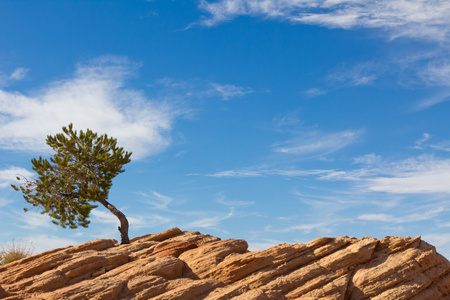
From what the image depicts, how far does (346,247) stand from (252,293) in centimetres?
680

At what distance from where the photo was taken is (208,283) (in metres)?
20.3

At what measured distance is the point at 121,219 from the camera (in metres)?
34.6

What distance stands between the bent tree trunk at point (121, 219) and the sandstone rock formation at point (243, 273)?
29.7ft

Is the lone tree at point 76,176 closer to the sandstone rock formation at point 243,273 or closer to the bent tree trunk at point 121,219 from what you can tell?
the bent tree trunk at point 121,219

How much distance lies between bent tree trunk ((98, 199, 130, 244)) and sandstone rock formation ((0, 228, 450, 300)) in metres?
9.06

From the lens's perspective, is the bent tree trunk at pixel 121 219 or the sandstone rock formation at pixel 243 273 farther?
the bent tree trunk at pixel 121 219

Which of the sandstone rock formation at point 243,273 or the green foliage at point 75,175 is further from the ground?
the green foliage at point 75,175

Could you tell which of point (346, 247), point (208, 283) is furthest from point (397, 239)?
point (208, 283)

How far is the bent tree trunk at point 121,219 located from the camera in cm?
3356

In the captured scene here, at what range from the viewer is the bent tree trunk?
33.6 metres

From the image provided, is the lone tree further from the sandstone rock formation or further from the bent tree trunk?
the sandstone rock formation

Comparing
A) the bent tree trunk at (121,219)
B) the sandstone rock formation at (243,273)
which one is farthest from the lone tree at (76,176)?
the sandstone rock formation at (243,273)

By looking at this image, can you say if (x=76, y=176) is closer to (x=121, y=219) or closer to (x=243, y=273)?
(x=121, y=219)

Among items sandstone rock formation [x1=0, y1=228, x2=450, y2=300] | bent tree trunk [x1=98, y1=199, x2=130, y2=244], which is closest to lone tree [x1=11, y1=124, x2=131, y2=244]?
bent tree trunk [x1=98, y1=199, x2=130, y2=244]
